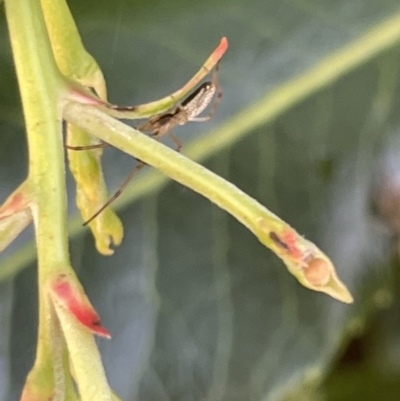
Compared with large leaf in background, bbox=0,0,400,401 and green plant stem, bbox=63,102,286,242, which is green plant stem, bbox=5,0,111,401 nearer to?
green plant stem, bbox=63,102,286,242

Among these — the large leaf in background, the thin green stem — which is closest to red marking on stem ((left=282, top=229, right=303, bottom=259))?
the thin green stem

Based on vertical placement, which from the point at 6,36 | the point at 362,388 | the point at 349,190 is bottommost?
the point at 362,388

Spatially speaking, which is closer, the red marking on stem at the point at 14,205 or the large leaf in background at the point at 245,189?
the red marking on stem at the point at 14,205

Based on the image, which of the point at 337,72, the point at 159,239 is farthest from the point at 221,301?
the point at 337,72

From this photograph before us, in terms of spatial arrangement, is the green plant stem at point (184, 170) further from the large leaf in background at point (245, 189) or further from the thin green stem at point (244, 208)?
the large leaf in background at point (245, 189)

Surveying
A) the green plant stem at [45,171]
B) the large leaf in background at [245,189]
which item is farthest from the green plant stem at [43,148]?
the large leaf in background at [245,189]

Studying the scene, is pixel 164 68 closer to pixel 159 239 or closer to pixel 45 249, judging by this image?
pixel 159 239
